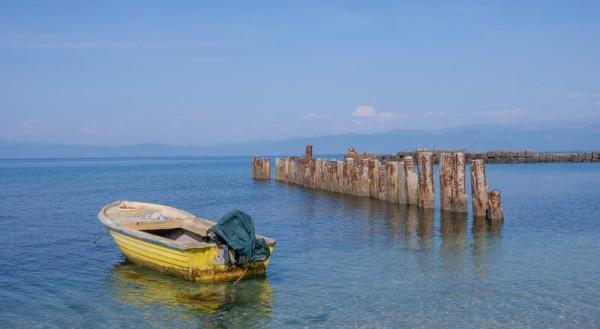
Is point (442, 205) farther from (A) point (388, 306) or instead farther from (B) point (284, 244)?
(A) point (388, 306)

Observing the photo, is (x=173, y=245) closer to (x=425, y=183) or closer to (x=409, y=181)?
(x=425, y=183)

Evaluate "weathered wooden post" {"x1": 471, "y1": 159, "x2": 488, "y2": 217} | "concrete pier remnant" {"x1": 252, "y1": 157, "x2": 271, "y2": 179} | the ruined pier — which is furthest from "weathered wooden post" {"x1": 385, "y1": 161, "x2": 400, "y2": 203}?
the ruined pier

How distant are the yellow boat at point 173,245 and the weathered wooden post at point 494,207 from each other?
9883mm

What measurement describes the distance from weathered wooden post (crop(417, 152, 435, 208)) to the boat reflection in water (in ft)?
36.1

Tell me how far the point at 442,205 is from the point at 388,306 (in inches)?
477

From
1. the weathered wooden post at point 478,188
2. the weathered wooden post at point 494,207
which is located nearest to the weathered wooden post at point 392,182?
the weathered wooden post at point 478,188

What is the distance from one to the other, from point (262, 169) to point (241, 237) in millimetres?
35760

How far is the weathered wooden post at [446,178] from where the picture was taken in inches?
851

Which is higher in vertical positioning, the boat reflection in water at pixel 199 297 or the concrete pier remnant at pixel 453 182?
the concrete pier remnant at pixel 453 182

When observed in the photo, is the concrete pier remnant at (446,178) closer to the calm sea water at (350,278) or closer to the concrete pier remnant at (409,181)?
the concrete pier remnant at (409,181)

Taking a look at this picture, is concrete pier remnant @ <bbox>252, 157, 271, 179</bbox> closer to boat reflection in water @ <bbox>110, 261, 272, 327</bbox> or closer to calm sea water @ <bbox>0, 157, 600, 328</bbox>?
calm sea water @ <bbox>0, 157, 600, 328</bbox>

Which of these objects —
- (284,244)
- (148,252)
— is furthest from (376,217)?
(148,252)

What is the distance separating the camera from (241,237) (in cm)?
1277

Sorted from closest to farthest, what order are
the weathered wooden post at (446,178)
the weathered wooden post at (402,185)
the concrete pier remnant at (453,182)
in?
the concrete pier remnant at (453,182), the weathered wooden post at (446,178), the weathered wooden post at (402,185)
